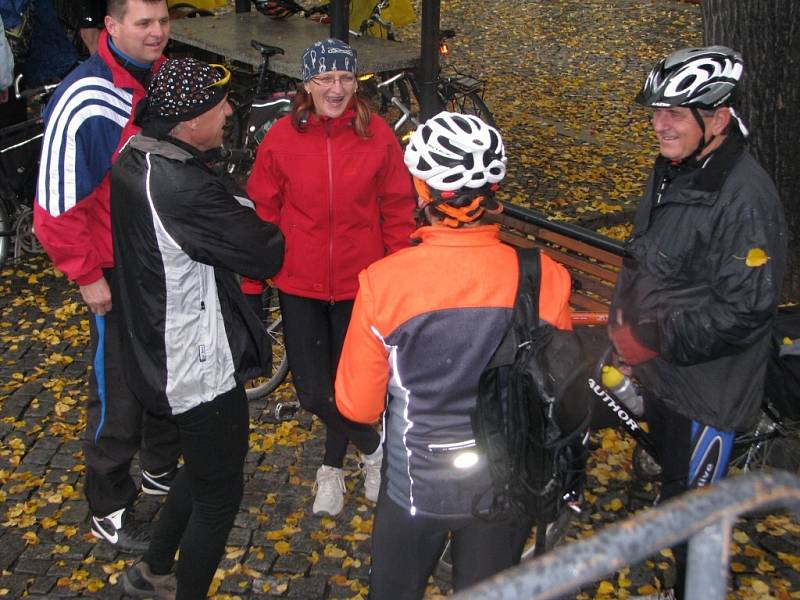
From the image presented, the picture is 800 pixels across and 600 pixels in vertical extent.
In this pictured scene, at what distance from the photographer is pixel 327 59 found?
167 inches

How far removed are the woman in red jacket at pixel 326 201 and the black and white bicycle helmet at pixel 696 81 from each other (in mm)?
1278

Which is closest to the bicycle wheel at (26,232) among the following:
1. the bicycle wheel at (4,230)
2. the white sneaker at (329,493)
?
the bicycle wheel at (4,230)

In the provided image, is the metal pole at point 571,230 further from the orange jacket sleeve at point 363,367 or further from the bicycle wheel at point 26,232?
the bicycle wheel at point 26,232

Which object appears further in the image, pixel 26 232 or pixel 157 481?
pixel 26 232

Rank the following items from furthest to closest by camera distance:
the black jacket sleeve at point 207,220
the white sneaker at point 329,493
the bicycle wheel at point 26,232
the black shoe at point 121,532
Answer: the bicycle wheel at point 26,232 → the white sneaker at point 329,493 → the black shoe at point 121,532 → the black jacket sleeve at point 207,220

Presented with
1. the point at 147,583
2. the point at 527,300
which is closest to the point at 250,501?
the point at 147,583

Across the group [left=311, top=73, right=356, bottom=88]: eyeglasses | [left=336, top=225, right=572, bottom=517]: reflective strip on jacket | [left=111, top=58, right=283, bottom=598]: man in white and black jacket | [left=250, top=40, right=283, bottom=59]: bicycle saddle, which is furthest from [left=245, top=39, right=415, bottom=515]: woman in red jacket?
[left=250, top=40, right=283, bottom=59]: bicycle saddle

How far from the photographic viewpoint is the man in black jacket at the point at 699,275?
10.7ft

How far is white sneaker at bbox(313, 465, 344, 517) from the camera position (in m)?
4.94

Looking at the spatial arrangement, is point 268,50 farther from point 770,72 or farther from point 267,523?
point 267,523

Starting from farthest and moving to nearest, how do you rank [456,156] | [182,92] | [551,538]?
1. [551,538]
2. [182,92]
3. [456,156]

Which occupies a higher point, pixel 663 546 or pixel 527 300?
pixel 663 546

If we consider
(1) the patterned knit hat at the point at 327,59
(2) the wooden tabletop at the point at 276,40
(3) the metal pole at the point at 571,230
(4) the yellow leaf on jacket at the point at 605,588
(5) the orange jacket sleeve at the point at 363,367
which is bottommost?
(4) the yellow leaf on jacket at the point at 605,588

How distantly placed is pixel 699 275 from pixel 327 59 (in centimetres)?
191
